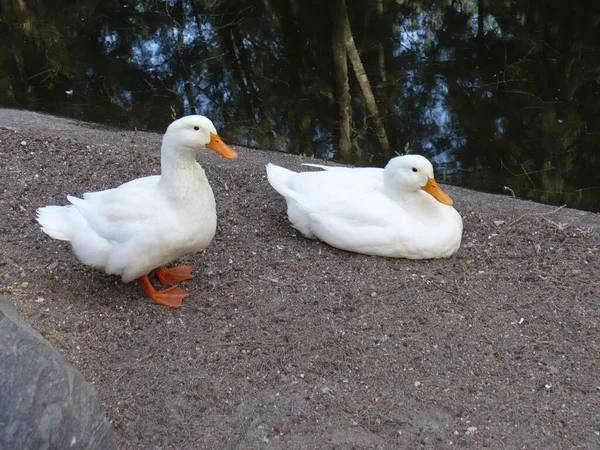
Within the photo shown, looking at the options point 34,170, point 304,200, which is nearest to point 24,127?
point 34,170

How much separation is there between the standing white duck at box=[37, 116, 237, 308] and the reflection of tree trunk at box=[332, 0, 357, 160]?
154 inches

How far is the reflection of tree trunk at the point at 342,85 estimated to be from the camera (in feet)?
26.7

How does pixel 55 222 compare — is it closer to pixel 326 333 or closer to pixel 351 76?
pixel 326 333

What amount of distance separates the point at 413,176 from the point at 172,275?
1715mm

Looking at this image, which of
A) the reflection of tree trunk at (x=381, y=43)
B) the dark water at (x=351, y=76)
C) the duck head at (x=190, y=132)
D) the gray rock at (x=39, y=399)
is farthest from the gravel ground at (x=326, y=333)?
the reflection of tree trunk at (x=381, y=43)

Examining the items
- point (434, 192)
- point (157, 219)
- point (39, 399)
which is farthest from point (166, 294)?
point (434, 192)

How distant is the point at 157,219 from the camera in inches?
160

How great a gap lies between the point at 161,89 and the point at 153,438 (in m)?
6.97

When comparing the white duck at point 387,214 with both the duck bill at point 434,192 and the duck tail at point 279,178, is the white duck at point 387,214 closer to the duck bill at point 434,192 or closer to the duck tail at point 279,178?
the duck bill at point 434,192

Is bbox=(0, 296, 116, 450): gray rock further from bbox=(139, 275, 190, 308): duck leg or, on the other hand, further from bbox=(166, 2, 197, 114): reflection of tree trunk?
bbox=(166, 2, 197, 114): reflection of tree trunk

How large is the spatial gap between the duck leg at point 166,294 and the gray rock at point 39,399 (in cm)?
146

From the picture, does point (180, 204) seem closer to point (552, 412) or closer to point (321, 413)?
point (321, 413)

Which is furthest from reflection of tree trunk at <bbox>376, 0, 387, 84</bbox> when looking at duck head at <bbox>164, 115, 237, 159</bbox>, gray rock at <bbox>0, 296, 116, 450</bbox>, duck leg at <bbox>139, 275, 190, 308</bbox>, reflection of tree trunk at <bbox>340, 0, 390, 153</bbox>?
gray rock at <bbox>0, 296, 116, 450</bbox>

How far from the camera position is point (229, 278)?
4.61m
